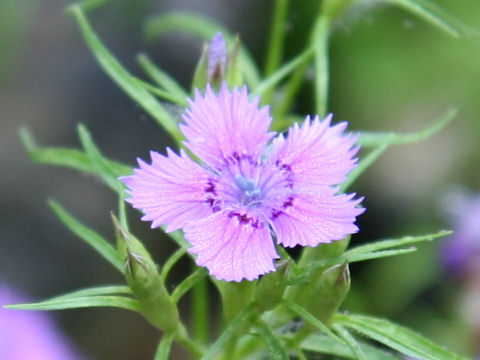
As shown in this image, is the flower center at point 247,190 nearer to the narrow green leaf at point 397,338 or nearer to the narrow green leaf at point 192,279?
the narrow green leaf at point 192,279

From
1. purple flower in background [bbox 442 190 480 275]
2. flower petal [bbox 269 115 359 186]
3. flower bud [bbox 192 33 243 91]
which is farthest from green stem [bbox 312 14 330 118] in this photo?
purple flower in background [bbox 442 190 480 275]

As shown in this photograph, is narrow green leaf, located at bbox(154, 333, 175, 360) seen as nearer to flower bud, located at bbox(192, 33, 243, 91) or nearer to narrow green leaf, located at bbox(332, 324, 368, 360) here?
narrow green leaf, located at bbox(332, 324, 368, 360)

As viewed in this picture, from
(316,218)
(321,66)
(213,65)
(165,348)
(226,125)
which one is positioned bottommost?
(165,348)

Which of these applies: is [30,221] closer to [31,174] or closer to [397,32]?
[31,174]

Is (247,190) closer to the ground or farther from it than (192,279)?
farther from it

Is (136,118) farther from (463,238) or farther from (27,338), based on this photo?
(27,338)

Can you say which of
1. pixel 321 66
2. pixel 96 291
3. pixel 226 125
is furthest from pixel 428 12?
pixel 96 291

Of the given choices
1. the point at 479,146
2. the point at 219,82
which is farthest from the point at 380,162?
the point at 219,82
